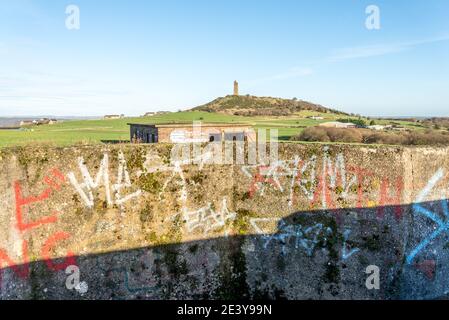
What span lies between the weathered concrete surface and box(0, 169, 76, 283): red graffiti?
0.09 ft

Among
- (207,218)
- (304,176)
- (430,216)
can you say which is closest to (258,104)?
(304,176)

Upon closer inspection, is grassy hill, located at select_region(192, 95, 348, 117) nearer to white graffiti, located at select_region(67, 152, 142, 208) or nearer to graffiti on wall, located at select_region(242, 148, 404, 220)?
graffiti on wall, located at select_region(242, 148, 404, 220)

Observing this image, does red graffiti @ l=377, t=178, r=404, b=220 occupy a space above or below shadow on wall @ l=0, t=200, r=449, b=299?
above

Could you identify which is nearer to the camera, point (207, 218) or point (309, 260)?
point (309, 260)

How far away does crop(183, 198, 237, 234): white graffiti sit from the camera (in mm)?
10305

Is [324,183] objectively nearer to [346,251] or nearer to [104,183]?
[346,251]

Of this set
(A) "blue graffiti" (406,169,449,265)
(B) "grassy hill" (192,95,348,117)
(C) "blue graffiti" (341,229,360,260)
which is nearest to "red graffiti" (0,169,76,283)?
(C) "blue graffiti" (341,229,360,260)

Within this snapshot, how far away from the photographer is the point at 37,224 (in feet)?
30.8

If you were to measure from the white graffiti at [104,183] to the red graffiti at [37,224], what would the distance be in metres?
0.45

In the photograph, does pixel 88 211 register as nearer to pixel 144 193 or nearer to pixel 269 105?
pixel 144 193

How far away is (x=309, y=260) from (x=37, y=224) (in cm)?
751

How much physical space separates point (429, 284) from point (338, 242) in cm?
289

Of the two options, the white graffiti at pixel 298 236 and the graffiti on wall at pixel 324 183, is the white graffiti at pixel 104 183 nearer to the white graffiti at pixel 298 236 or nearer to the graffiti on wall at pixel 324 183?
the graffiti on wall at pixel 324 183

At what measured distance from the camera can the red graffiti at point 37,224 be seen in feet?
30.0
